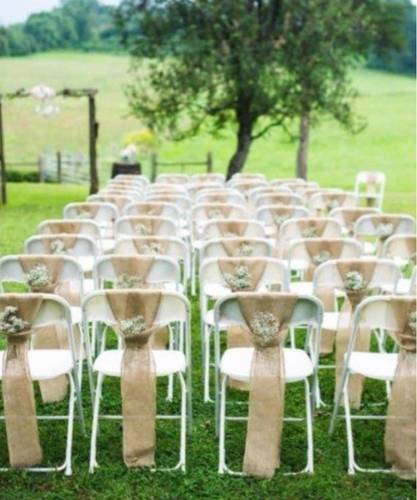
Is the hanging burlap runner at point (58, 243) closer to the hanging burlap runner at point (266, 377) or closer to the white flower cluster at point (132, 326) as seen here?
the white flower cluster at point (132, 326)

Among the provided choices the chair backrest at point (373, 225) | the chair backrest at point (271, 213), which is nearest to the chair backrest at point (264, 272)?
the chair backrest at point (373, 225)

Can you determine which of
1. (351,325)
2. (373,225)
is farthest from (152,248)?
(373,225)

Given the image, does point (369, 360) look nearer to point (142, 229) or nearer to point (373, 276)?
point (373, 276)

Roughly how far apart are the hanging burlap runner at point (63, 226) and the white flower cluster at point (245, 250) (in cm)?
172

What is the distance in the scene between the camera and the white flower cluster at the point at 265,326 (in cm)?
393

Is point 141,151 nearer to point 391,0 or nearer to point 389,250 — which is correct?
point 391,0

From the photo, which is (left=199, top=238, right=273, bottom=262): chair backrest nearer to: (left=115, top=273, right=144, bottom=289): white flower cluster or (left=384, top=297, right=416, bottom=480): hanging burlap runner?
(left=115, top=273, right=144, bottom=289): white flower cluster

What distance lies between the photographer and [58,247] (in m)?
5.72

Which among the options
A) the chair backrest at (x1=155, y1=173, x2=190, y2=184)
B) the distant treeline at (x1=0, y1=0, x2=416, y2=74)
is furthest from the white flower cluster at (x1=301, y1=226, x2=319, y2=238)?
the distant treeline at (x1=0, y1=0, x2=416, y2=74)

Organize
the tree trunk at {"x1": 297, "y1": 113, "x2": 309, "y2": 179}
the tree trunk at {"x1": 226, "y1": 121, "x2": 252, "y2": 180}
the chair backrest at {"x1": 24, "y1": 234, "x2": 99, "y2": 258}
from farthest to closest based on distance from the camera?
the tree trunk at {"x1": 297, "y1": 113, "x2": 309, "y2": 179} → the tree trunk at {"x1": 226, "y1": 121, "x2": 252, "y2": 180} → the chair backrest at {"x1": 24, "y1": 234, "x2": 99, "y2": 258}

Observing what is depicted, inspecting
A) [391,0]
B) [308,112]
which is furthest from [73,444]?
[391,0]

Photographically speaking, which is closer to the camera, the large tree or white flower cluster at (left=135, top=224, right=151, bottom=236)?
white flower cluster at (left=135, top=224, right=151, bottom=236)

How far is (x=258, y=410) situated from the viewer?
4.03 m

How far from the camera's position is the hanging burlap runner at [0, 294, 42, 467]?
12.8 ft
